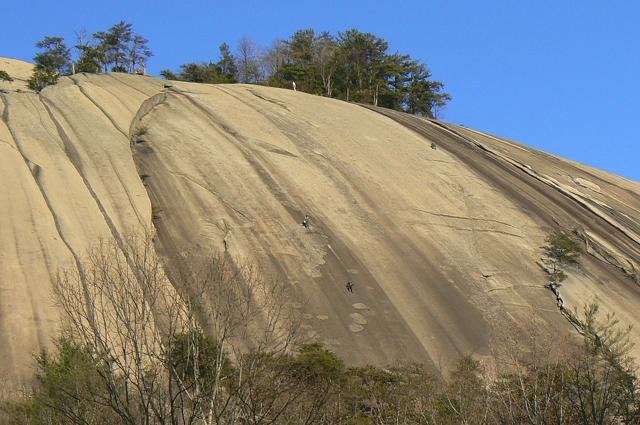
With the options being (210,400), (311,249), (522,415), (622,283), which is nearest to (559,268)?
(622,283)

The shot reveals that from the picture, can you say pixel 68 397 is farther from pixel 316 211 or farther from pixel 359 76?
pixel 359 76

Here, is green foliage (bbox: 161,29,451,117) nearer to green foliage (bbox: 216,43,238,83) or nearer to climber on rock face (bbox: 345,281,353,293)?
green foliage (bbox: 216,43,238,83)

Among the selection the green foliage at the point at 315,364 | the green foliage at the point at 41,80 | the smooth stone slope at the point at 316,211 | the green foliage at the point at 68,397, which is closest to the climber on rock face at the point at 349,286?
the smooth stone slope at the point at 316,211

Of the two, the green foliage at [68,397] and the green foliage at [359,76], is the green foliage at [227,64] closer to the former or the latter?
the green foliage at [359,76]

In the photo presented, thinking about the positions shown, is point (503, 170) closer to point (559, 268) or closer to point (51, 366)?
point (559, 268)

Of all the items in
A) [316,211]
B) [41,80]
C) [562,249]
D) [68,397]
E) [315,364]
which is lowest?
[315,364]

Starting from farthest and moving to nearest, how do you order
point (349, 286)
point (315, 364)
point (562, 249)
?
1. point (562, 249)
2. point (349, 286)
3. point (315, 364)

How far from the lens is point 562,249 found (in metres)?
36.3

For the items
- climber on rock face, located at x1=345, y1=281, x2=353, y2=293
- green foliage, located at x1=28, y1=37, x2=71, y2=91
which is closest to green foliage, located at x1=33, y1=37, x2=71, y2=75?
green foliage, located at x1=28, y1=37, x2=71, y2=91

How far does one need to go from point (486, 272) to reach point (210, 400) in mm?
19394

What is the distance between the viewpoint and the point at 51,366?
78.8 ft

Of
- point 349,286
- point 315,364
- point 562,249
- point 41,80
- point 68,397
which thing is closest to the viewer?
point 68,397

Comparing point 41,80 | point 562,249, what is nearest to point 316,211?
point 562,249

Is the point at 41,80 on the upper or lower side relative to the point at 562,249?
upper
